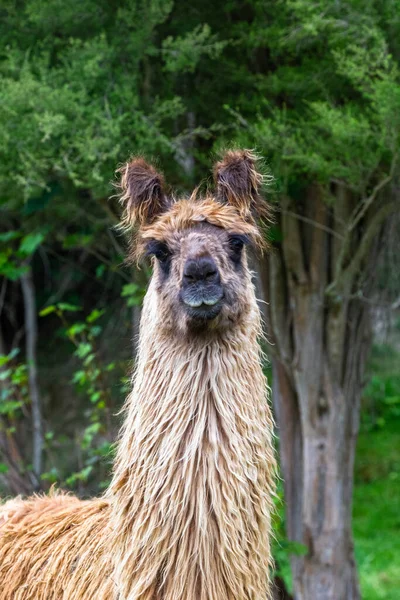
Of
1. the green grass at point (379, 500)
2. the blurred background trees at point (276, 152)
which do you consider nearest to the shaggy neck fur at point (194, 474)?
the blurred background trees at point (276, 152)

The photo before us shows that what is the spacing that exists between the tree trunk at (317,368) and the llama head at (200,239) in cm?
220

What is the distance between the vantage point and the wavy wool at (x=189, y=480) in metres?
3.35

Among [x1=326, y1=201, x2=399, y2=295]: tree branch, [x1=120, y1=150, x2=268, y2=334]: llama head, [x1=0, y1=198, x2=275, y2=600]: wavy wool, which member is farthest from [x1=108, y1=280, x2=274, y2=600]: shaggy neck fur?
[x1=326, y1=201, x2=399, y2=295]: tree branch

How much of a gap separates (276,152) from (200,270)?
2.15 metres

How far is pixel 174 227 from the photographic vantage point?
Result: 12.1ft

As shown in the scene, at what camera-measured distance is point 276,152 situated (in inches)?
212

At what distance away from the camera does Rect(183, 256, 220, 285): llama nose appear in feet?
11.2

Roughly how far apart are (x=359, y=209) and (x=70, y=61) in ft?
7.10

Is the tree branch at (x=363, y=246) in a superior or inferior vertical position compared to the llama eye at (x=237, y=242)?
superior

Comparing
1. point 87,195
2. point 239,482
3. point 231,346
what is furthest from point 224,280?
point 87,195

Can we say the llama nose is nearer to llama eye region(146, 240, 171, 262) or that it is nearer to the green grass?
llama eye region(146, 240, 171, 262)

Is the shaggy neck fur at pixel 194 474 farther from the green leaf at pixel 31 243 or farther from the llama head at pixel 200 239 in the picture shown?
the green leaf at pixel 31 243

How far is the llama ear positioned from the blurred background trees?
1.12 m

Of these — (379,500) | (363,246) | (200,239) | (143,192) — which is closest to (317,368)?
(363,246)
